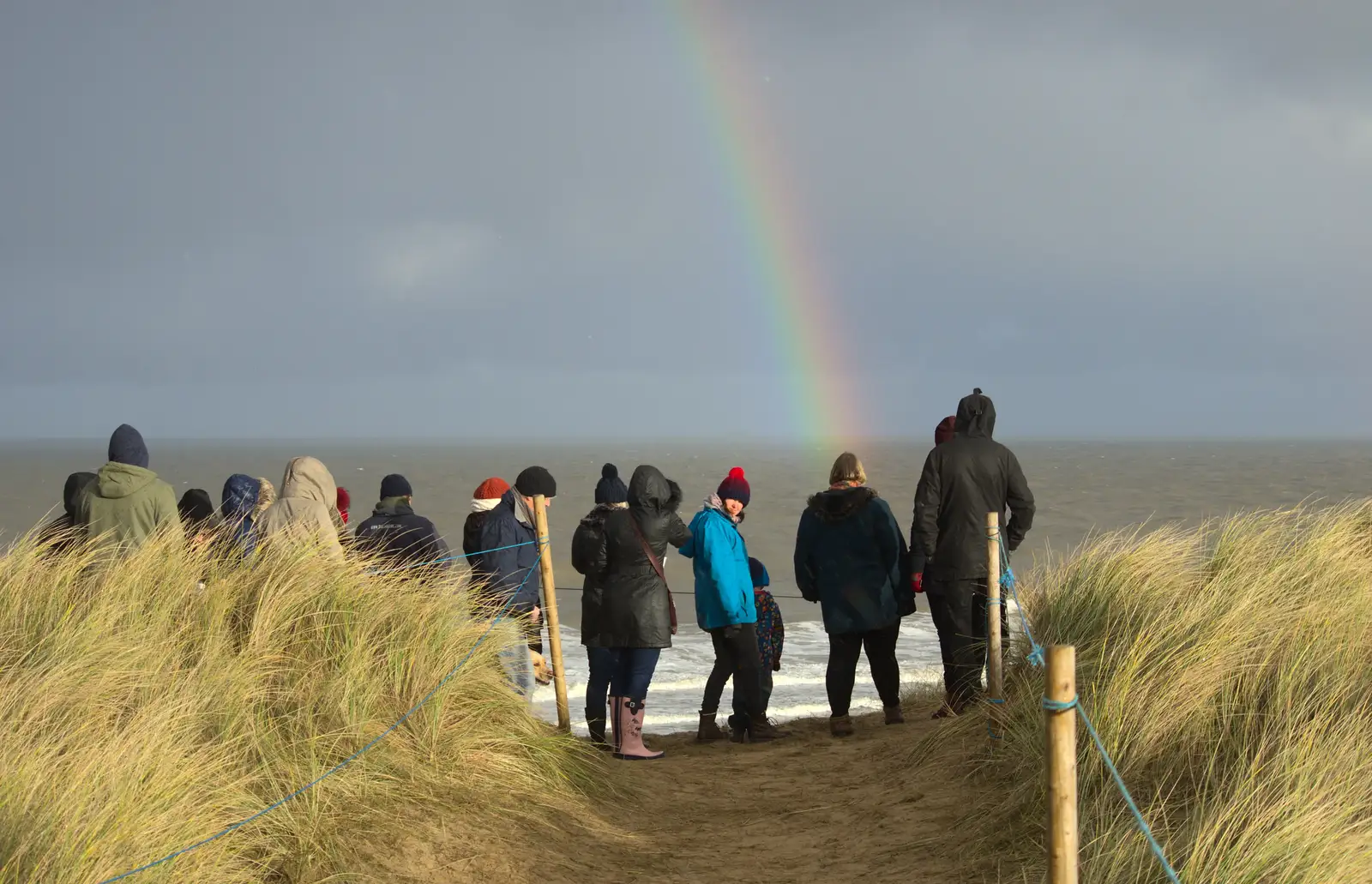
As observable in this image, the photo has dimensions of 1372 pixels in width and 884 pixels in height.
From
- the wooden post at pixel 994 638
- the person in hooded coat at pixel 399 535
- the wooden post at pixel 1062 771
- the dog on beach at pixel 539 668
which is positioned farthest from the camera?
the dog on beach at pixel 539 668

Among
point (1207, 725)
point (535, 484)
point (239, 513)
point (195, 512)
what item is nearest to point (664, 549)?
point (535, 484)

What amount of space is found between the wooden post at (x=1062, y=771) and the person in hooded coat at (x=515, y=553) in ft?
15.6

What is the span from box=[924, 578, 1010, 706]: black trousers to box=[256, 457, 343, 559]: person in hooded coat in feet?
12.5

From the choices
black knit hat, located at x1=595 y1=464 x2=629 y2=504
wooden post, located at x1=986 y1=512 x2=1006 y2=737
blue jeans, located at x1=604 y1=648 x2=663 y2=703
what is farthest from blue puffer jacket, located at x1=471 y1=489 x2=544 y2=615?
wooden post, located at x1=986 y1=512 x2=1006 y2=737

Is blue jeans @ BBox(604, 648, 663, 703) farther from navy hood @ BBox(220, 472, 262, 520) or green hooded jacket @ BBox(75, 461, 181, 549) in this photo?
green hooded jacket @ BBox(75, 461, 181, 549)

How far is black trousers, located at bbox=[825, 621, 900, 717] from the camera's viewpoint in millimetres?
7973

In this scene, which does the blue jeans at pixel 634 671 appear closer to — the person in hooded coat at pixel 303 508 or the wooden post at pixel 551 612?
the wooden post at pixel 551 612

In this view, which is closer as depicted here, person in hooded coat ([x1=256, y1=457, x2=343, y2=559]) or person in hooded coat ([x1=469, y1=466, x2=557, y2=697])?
person in hooded coat ([x1=256, y1=457, x2=343, y2=559])

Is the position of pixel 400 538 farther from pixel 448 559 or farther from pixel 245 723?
pixel 245 723

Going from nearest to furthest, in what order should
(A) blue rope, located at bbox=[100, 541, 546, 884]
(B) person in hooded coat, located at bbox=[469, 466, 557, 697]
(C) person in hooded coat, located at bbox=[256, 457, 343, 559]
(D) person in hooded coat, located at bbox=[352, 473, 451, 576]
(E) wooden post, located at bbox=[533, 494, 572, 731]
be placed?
(A) blue rope, located at bbox=[100, 541, 546, 884]
(C) person in hooded coat, located at bbox=[256, 457, 343, 559]
(E) wooden post, located at bbox=[533, 494, 572, 731]
(D) person in hooded coat, located at bbox=[352, 473, 451, 576]
(B) person in hooded coat, located at bbox=[469, 466, 557, 697]

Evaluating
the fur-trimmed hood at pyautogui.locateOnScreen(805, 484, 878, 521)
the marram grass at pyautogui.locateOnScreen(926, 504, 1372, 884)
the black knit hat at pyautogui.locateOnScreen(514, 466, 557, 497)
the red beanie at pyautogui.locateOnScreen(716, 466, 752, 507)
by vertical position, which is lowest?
the marram grass at pyautogui.locateOnScreen(926, 504, 1372, 884)

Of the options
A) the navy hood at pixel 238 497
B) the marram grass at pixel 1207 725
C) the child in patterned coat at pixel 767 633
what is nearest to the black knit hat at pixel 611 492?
the child in patterned coat at pixel 767 633

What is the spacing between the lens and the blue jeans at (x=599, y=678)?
7441 mm

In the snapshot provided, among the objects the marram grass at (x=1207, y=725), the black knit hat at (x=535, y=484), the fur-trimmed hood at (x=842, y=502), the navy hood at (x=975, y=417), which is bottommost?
the marram grass at (x=1207, y=725)
